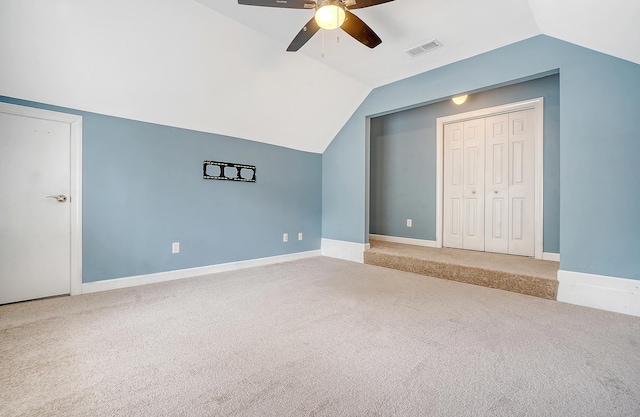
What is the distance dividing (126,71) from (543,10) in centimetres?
374

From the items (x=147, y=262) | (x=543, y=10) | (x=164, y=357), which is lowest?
(x=164, y=357)

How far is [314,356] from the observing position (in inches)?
66.7

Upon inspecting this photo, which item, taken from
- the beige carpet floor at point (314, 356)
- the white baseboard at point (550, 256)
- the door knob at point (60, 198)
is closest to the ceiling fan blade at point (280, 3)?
the beige carpet floor at point (314, 356)

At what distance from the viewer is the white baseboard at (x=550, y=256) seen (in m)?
3.54

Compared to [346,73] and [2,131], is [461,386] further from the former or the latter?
[2,131]

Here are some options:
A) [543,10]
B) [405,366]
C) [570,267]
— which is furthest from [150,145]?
[570,267]

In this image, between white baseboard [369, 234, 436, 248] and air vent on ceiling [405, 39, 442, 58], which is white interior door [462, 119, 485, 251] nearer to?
white baseboard [369, 234, 436, 248]

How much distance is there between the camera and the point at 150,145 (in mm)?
3176

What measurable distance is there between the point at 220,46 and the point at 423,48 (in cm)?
216

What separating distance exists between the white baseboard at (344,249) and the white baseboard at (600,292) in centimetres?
234

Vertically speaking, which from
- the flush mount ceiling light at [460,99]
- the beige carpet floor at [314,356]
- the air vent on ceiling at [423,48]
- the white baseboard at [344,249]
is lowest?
the beige carpet floor at [314,356]

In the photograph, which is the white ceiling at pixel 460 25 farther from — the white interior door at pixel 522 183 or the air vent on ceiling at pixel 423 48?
the white interior door at pixel 522 183

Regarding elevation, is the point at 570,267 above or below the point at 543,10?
below

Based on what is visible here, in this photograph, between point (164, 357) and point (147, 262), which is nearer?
point (164, 357)
